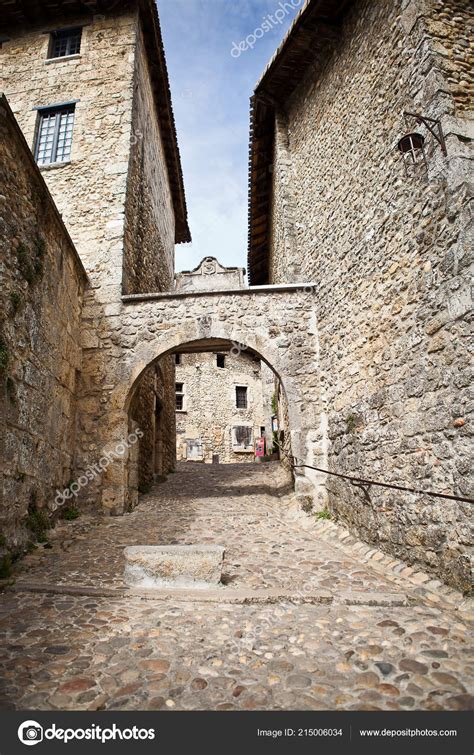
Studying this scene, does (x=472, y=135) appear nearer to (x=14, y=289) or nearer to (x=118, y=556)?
(x=14, y=289)

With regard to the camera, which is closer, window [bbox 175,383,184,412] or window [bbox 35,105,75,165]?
window [bbox 35,105,75,165]

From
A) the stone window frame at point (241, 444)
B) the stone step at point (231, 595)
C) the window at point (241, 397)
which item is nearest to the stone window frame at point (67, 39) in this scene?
the stone step at point (231, 595)

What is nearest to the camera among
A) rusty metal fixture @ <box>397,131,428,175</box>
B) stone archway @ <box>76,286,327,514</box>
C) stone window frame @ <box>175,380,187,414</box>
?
rusty metal fixture @ <box>397,131,428,175</box>

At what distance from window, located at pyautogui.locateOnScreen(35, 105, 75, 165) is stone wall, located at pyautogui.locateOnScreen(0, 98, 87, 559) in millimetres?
3276

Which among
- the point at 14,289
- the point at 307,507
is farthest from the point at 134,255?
the point at 307,507

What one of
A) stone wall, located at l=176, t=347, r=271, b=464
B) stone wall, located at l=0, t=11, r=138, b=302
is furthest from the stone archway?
stone wall, located at l=176, t=347, r=271, b=464

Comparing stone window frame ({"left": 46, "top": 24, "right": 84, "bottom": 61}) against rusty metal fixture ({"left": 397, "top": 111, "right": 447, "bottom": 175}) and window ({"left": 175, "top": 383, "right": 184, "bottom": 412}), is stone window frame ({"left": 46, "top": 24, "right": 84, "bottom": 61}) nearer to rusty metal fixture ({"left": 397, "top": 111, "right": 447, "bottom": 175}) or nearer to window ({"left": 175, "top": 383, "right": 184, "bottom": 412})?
rusty metal fixture ({"left": 397, "top": 111, "right": 447, "bottom": 175})

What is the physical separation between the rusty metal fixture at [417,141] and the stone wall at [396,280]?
7 centimetres

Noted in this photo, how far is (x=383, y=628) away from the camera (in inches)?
106

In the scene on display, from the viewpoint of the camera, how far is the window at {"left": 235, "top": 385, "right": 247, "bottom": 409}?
2103cm

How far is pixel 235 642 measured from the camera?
8.30ft

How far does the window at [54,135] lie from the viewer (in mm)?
8148

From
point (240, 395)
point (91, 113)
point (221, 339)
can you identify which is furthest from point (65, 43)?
point (240, 395)

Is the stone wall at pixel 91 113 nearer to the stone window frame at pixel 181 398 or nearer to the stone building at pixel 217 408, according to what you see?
the stone building at pixel 217 408
